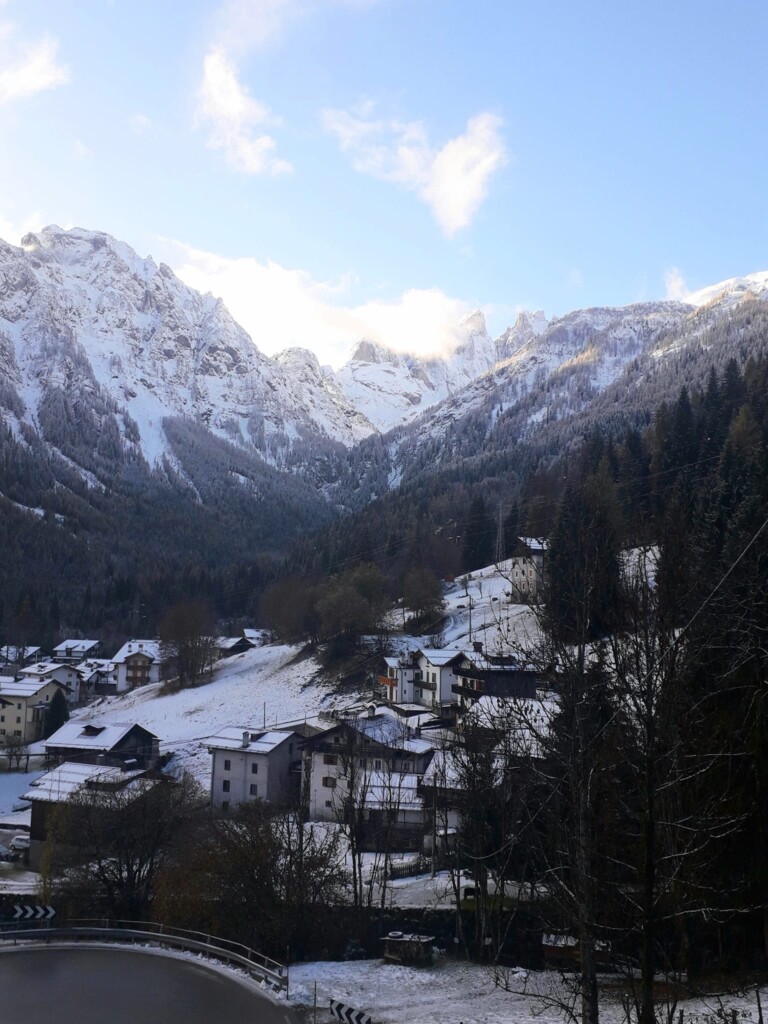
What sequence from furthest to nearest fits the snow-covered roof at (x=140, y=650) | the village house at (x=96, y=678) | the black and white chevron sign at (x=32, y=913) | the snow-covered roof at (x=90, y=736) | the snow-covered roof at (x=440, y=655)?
1. the village house at (x=96, y=678)
2. the snow-covered roof at (x=140, y=650)
3. the snow-covered roof at (x=440, y=655)
4. the snow-covered roof at (x=90, y=736)
5. the black and white chevron sign at (x=32, y=913)

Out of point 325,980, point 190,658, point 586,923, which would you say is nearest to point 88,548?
point 190,658

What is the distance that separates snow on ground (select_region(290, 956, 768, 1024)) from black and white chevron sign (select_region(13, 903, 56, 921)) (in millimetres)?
9055

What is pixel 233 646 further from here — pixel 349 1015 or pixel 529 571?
pixel 349 1015

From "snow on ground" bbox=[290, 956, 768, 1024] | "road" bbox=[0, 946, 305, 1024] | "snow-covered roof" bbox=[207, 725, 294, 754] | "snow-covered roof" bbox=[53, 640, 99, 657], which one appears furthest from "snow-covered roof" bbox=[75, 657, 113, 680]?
"snow on ground" bbox=[290, 956, 768, 1024]

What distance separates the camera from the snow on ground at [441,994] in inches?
657

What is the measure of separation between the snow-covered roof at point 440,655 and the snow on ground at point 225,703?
27.3 ft

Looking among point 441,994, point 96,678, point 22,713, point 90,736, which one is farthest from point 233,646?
point 441,994

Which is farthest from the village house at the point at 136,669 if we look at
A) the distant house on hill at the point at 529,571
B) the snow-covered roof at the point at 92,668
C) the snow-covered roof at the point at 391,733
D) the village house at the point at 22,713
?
the snow-covered roof at the point at 391,733

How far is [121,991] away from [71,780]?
23427mm

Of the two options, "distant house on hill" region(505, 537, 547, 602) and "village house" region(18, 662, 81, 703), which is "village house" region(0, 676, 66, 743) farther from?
"distant house on hill" region(505, 537, 547, 602)

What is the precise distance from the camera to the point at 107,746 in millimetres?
50625

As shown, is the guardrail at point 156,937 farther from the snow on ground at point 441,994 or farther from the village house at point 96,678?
the village house at point 96,678

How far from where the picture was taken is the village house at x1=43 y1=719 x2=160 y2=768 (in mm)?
50000

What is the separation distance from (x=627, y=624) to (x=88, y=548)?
176880 millimetres
